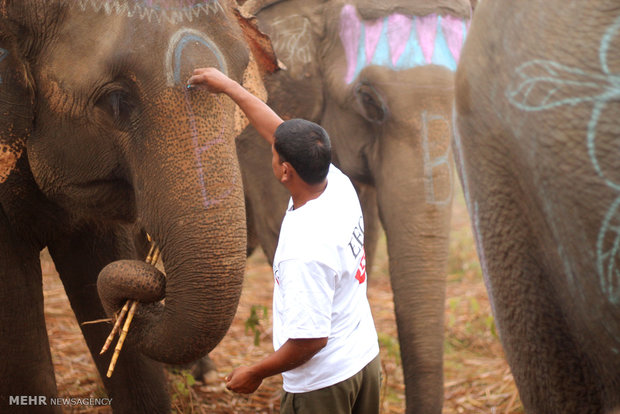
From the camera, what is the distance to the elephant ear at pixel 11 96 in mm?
2002

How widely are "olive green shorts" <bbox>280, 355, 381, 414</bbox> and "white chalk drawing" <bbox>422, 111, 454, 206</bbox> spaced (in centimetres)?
118

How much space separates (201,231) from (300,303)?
1.36 feet

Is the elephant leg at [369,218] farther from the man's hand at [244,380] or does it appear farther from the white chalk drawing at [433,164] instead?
the man's hand at [244,380]

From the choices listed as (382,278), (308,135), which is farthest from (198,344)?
(382,278)

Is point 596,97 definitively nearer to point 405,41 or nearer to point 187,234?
point 187,234

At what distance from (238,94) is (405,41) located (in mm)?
1264

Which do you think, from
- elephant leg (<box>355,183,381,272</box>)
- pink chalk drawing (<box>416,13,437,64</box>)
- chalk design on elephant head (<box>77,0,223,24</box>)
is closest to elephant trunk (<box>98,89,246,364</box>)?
chalk design on elephant head (<box>77,0,223,24</box>)

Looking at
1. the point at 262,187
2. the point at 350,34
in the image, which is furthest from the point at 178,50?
the point at 262,187

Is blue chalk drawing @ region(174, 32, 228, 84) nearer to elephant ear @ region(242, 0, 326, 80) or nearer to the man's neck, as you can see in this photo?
the man's neck

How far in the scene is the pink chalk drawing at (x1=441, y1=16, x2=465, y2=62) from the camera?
295 cm

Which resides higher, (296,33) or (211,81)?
(296,33)

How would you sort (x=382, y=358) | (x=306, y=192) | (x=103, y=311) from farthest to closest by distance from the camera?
(x=382, y=358) → (x=103, y=311) → (x=306, y=192)

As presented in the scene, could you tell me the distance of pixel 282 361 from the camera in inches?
59.5

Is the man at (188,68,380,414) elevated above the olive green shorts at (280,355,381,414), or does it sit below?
above
